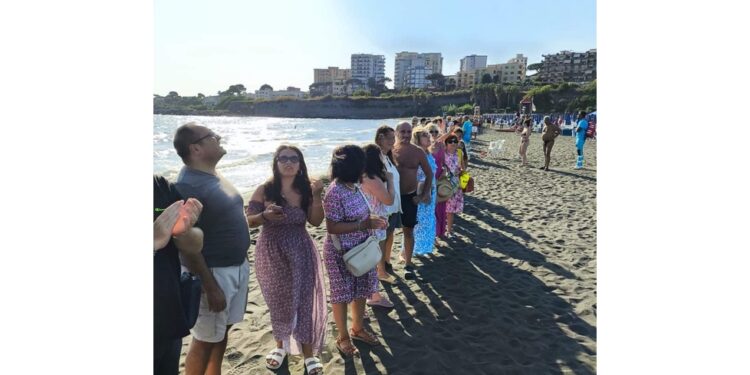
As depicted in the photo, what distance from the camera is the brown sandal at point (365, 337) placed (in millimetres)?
3096

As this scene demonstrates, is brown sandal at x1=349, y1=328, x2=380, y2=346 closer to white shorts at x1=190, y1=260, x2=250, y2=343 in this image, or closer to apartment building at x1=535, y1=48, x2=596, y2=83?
white shorts at x1=190, y1=260, x2=250, y2=343

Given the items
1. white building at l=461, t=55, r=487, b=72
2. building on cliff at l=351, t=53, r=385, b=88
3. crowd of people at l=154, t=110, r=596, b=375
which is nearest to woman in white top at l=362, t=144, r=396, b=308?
crowd of people at l=154, t=110, r=596, b=375

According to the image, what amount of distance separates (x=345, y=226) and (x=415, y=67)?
136 meters

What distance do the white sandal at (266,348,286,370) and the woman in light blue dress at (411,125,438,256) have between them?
2.25m

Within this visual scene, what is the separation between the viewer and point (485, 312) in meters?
3.65

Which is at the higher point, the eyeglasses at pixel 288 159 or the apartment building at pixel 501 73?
the apartment building at pixel 501 73

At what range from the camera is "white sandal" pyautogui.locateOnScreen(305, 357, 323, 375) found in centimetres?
265

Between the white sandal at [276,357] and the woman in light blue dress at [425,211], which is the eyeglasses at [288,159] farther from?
the woman in light blue dress at [425,211]

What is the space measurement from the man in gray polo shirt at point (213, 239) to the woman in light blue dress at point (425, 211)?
264cm

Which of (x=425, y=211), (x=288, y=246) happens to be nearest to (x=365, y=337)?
(x=288, y=246)

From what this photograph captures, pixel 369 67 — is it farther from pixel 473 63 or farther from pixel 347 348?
pixel 347 348

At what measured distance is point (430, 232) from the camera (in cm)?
480

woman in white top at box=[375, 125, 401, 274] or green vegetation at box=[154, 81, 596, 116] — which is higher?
green vegetation at box=[154, 81, 596, 116]

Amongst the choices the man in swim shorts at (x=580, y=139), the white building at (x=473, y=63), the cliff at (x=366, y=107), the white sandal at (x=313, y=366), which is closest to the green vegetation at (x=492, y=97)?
the cliff at (x=366, y=107)
